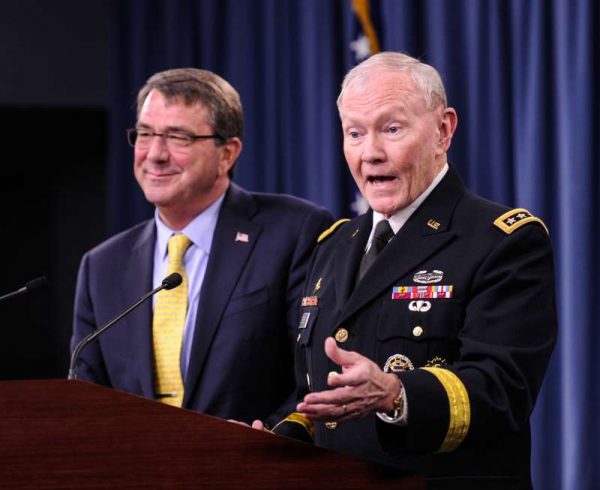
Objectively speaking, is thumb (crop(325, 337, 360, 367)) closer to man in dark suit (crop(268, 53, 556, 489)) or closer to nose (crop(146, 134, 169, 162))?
man in dark suit (crop(268, 53, 556, 489))

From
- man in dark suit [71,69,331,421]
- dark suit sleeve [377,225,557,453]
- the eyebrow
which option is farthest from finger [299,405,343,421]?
the eyebrow

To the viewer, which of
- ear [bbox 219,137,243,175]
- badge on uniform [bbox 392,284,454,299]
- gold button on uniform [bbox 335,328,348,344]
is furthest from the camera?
→ ear [bbox 219,137,243,175]

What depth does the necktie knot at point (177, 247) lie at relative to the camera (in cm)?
305

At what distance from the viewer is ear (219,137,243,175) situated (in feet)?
10.4

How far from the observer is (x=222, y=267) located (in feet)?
9.90

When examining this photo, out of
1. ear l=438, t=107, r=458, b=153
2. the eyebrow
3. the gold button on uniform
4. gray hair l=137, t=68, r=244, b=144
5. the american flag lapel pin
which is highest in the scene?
gray hair l=137, t=68, r=244, b=144

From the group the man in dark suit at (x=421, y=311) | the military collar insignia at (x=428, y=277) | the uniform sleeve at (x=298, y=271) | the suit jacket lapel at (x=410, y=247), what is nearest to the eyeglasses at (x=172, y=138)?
the uniform sleeve at (x=298, y=271)

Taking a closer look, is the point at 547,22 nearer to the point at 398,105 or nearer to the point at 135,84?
the point at 398,105

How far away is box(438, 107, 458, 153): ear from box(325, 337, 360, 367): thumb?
2.29 ft

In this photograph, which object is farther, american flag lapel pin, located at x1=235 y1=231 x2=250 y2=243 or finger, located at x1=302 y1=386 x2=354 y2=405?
american flag lapel pin, located at x1=235 y1=231 x2=250 y2=243

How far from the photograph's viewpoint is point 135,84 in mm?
5051

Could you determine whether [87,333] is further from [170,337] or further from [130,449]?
[130,449]

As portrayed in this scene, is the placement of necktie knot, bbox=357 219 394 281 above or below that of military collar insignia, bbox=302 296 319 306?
above

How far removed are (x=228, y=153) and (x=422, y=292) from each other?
4.26 ft
